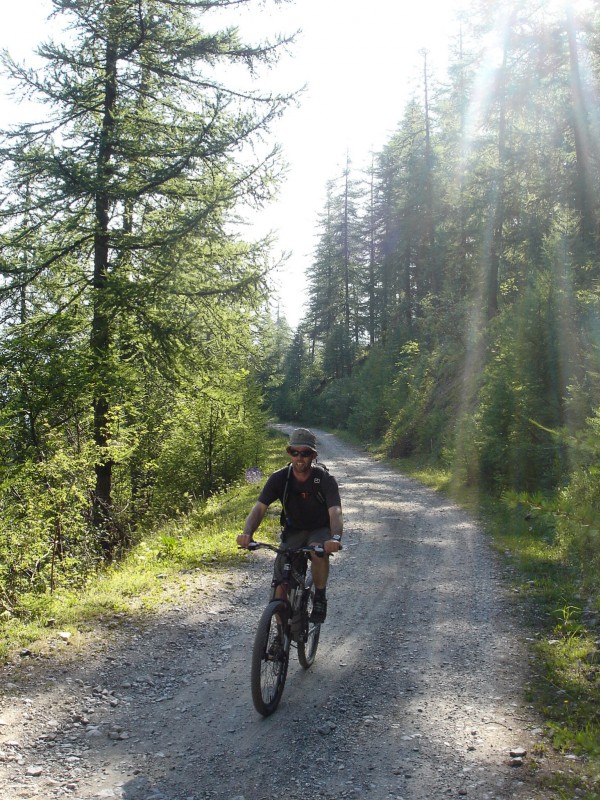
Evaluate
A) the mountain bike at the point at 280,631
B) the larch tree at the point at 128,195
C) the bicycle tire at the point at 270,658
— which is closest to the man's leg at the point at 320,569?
the mountain bike at the point at 280,631

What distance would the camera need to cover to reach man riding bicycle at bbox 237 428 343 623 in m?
5.50

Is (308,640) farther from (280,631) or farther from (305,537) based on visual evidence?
(305,537)

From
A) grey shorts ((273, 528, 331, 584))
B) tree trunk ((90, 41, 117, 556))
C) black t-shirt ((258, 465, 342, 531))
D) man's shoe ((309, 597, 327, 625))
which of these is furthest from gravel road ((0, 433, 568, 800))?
tree trunk ((90, 41, 117, 556))

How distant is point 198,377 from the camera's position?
1388 cm

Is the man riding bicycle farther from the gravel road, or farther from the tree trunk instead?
the tree trunk

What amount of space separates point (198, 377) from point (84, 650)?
27.0 feet

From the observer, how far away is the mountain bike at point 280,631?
4871 millimetres

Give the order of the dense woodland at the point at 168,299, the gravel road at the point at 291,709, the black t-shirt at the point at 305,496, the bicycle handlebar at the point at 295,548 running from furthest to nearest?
the dense woodland at the point at 168,299 < the black t-shirt at the point at 305,496 < the bicycle handlebar at the point at 295,548 < the gravel road at the point at 291,709

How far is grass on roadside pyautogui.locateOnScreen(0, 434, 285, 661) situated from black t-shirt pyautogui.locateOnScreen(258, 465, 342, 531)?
9.43ft

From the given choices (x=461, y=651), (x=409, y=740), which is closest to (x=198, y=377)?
(x=461, y=651)

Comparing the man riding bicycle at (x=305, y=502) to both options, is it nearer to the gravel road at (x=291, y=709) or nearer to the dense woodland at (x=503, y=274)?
the gravel road at (x=291, y=709)

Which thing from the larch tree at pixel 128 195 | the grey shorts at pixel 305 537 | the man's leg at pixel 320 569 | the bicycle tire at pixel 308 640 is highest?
the larch tree at pixel 128 195

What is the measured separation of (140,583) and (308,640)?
3.34 metres

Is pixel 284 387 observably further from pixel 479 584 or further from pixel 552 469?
pixel 479 584
